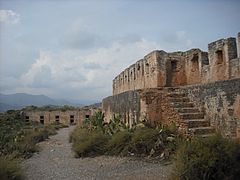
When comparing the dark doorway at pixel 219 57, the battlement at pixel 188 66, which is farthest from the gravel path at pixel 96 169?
the dark doorway at pixel 219 57

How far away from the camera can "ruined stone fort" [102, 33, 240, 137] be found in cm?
939

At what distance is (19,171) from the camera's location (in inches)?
297

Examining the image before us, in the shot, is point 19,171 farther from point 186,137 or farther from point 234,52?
point 234,52

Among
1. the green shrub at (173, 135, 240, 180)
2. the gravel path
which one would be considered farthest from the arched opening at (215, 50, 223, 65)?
the green shrub at (173, 135, 240, 180)

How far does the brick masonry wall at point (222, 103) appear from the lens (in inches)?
348

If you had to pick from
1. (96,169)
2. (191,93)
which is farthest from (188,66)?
(96,169)

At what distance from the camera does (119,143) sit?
37.4 ft

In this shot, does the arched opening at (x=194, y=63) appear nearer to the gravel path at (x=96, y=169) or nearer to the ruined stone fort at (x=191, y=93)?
the ruined stone fort at (x=191, y=93)

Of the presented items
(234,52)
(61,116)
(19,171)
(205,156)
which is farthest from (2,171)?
(61,116)

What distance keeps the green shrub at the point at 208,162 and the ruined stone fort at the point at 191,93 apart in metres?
2.09

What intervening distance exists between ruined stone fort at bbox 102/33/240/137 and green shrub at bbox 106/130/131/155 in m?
1.22

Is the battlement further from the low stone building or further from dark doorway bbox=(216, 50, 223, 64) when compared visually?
the low stone building

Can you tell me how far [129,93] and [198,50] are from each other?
426 cm

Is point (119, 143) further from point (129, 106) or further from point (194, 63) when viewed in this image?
point (194, 63)
